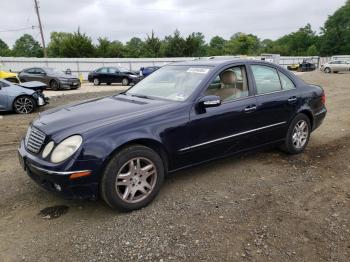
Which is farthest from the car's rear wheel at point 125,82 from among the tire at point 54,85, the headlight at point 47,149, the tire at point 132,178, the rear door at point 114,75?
the headlight at point 47,149

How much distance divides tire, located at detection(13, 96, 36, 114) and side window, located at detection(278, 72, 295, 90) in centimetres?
839

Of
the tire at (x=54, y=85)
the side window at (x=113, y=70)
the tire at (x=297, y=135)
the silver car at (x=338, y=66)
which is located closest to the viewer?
the tire at (x=297, y=135)

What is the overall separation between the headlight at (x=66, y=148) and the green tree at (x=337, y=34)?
8666cm

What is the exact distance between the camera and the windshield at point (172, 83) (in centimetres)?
419

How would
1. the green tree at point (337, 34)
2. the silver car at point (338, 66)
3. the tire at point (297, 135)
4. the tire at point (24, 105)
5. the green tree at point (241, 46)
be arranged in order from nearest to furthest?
1. the tire at point (297, 135)
2. the tire at point (24, 105)
3. the silver car at point (338, 66)
4. the green tree at point (337, 34)
5. the green tree at point (241, 46)

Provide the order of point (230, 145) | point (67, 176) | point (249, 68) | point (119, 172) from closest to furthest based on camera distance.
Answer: point (67, 176), point (119, 172), point (230, 145), point (249, 68)

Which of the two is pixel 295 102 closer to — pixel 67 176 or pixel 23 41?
pixel 67 176

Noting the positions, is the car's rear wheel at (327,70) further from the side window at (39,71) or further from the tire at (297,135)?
the tire at (297,135)

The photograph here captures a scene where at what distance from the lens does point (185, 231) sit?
3221mm

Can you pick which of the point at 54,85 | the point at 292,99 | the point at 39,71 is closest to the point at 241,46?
the point at 39,71

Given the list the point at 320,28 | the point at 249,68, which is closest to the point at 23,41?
the point at 320,28

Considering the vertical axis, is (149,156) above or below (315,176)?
above

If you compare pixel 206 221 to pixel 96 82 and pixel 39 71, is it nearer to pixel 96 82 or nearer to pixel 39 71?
pixel 39 71

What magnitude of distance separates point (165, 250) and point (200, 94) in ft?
6.26
